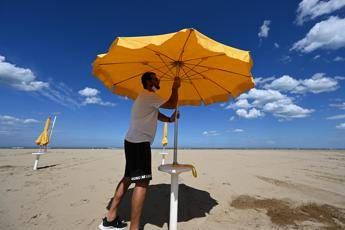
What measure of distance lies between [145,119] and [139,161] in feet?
1.83

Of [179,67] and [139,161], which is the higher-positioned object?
[179,67]

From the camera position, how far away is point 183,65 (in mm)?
3984

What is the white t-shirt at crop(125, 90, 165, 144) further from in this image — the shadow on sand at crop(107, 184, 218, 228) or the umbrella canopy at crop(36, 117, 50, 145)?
the umbrella canopy at crop(36, 117, 50, 145)

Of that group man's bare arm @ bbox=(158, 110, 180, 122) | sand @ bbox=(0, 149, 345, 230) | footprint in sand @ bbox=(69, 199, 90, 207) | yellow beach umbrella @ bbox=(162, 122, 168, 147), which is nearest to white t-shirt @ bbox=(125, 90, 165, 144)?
man's bare arm @ bbox=(158, 110, 180, 122)

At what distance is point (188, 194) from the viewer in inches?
226

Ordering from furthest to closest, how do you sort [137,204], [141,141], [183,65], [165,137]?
1. [165,137]
2. [183,65]
3. [141,141]
4. [137,204]

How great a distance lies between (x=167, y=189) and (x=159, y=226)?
2.31 metres

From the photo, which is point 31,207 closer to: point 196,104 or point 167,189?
point 167,189

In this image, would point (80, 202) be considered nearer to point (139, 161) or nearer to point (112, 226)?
point (112, 226)

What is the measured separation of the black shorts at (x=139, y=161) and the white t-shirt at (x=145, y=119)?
0.08 meters

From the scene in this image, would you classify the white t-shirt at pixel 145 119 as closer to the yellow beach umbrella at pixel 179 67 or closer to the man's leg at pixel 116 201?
the yellow beach umbrella at pixel 179 67

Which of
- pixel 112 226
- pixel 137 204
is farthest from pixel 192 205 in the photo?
pixel 137 204

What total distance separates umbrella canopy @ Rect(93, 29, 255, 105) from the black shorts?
1.25m

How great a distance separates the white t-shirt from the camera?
331 centimetres
